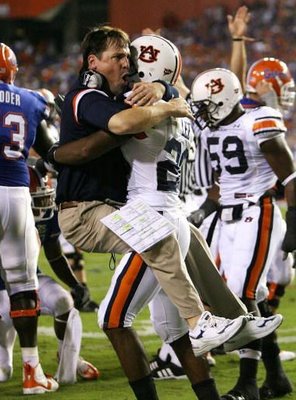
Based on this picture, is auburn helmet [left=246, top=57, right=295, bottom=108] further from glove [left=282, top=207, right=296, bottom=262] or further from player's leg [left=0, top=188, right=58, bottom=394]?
player's leg [left=0, top=188, right=58, bottom=394]

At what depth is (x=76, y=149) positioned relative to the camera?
4.03 meters

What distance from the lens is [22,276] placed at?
5113mm

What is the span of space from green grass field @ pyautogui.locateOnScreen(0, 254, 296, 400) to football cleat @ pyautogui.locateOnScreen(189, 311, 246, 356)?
41.5 inches

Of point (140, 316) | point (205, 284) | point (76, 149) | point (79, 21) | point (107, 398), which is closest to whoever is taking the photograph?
point (76, 149)

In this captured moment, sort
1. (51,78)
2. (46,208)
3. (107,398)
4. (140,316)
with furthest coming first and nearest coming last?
(51,78)
(140,316)
(46,208)
(107,398)

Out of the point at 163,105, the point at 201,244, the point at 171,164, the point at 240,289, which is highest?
the point at 163,105

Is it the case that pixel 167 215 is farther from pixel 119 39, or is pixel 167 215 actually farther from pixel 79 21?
pixel 79 21

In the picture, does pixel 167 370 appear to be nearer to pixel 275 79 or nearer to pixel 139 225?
pixel 139 225

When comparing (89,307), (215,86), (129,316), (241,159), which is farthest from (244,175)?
(89,307)

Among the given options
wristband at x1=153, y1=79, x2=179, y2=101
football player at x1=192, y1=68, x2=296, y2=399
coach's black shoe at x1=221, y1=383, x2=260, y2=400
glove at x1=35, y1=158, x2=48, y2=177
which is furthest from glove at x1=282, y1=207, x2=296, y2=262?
glove at x1=35, y1=158, x2=48, y2=177

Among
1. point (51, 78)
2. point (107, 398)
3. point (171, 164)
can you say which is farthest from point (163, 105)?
point (51, 78)

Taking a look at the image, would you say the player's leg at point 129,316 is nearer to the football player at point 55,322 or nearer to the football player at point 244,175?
the football player at point 244,175

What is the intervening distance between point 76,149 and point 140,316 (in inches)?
144

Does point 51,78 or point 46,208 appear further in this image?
point 51,78
